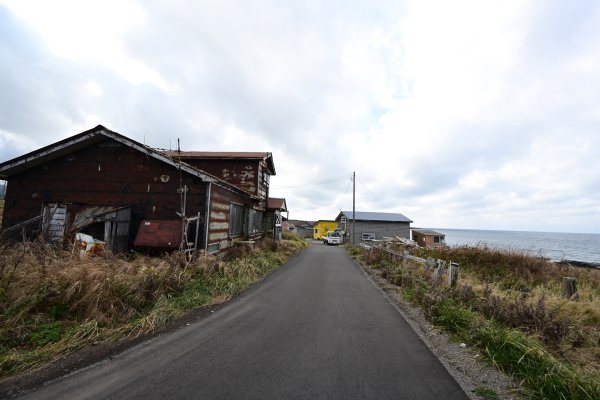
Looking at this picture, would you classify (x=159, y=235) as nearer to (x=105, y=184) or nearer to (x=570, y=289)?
(x=105, y=184)

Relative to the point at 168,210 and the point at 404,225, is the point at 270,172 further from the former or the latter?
the point at 404,225

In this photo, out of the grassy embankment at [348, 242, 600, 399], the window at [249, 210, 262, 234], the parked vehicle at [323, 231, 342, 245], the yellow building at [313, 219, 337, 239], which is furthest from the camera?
the yellow building at [313, 219, 337, 239]

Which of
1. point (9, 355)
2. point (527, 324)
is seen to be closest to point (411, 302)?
point (527, 324)

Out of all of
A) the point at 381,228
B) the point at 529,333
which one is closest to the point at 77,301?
the point at 529,333

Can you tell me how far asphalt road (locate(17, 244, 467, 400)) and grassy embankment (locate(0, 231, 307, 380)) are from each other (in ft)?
2.58

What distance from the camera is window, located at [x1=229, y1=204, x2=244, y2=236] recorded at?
14490 mm

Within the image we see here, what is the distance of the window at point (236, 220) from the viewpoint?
1449 cm

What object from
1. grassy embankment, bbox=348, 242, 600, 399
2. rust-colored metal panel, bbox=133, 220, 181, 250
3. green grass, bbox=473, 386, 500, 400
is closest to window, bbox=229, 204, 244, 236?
rust-colored metal panel, bbox=133, 220, 181, 250

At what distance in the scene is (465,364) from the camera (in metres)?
4.18

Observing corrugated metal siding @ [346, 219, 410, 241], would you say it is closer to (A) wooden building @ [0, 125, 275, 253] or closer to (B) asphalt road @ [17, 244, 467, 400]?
(A) wooden building @ [0, 125, 275, 253]

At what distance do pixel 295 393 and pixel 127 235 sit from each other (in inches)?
390

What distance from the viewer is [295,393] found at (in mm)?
3293

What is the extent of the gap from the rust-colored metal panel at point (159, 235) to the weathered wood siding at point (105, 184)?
913 millimetres

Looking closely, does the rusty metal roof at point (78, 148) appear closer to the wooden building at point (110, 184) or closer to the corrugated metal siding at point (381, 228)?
the wooden building at point (110, 184)
